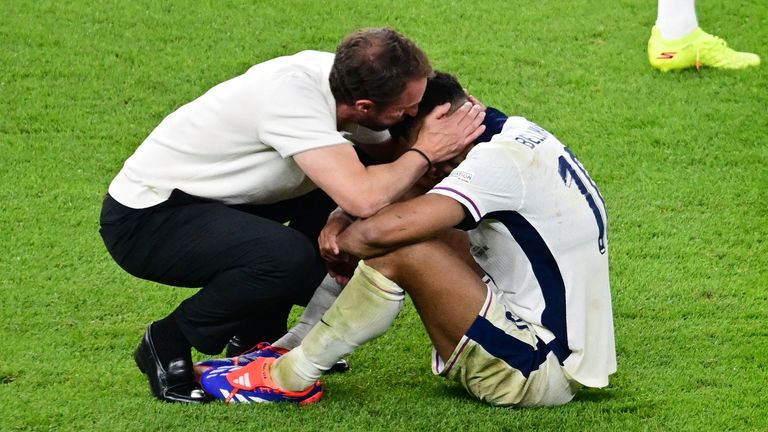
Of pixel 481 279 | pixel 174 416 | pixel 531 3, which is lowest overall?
pixel 531 3

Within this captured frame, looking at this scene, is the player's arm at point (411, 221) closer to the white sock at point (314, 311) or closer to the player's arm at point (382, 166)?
the player's arm at point (382, 166)

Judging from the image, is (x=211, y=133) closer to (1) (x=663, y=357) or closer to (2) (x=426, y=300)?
(2) (x=426, y=300)

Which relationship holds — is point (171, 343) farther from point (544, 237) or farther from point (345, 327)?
point (544, 237)

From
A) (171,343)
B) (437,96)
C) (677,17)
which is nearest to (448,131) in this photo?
(437,96)

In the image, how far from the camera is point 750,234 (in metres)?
6.15

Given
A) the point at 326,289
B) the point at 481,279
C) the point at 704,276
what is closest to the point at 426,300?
the point at 481,279

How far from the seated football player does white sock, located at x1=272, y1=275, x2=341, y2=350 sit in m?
0.26

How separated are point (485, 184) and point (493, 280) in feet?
1.51

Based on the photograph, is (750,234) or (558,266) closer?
(558,266)

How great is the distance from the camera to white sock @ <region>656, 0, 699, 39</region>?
7828 millimetres

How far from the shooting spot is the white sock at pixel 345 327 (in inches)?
157

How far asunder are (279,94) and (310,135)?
0.60 ft

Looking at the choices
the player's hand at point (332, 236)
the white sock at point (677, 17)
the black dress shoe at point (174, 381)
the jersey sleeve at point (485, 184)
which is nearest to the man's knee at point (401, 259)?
the jersey sleeve at point (485, 184)

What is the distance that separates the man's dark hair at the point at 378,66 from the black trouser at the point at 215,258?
1.87ft
